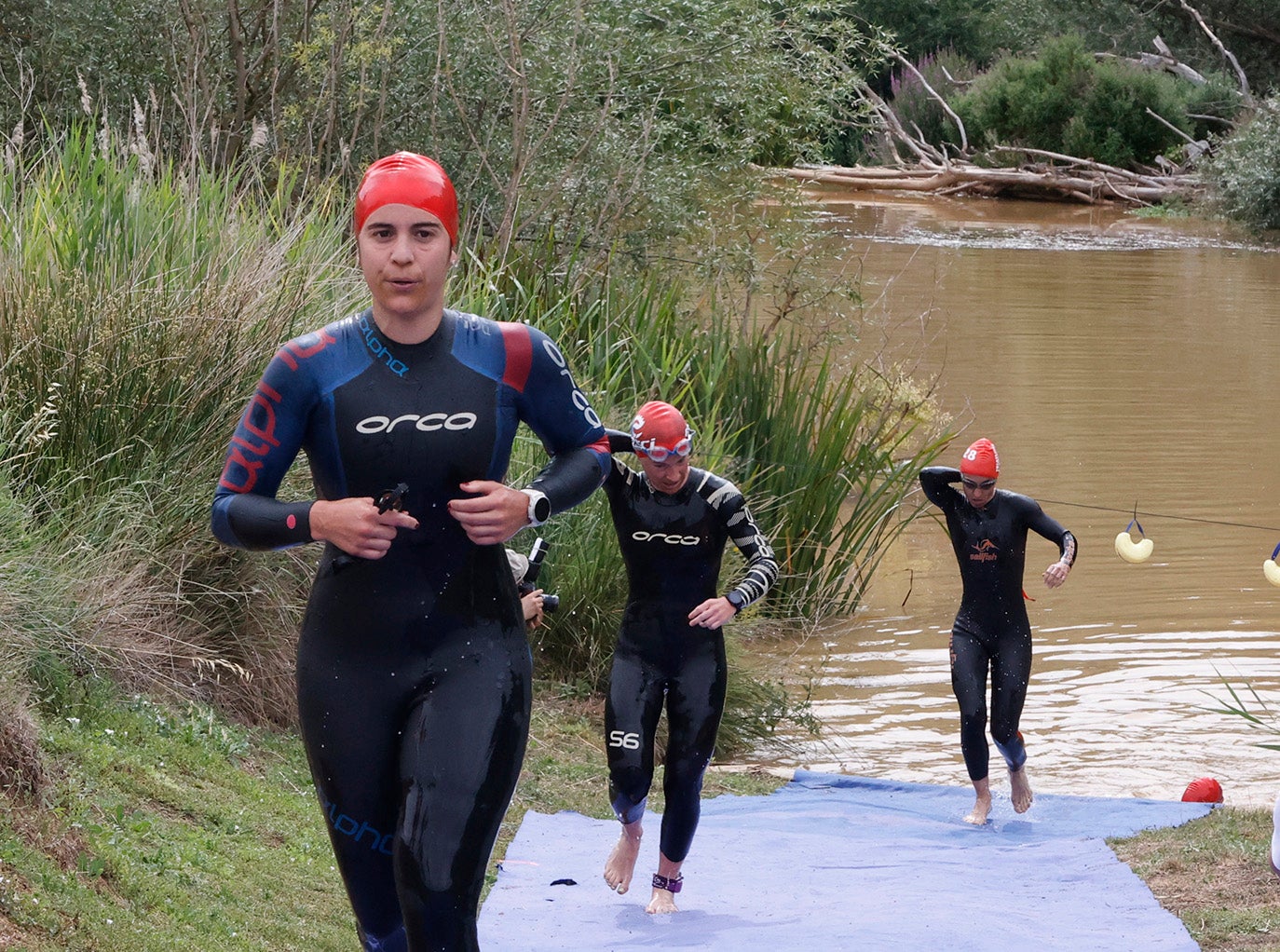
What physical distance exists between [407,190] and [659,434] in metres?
2.87

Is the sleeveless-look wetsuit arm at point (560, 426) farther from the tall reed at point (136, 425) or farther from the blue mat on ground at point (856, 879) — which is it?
the tall reed at point (136, 425)

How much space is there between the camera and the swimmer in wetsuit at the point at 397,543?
10.7ft

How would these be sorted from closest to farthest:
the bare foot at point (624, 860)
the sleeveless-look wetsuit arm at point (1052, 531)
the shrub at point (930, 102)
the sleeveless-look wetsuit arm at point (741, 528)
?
the bare foot at point (624, 860) → the sleeveless-look wetsuit arm at point (741, 528) → the sleeveless-look wetsuit arm at point (1052, 531) → the shrub at point (930, 102)

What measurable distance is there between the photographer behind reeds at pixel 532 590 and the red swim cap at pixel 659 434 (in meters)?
0.53

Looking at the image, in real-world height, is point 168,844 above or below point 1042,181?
above

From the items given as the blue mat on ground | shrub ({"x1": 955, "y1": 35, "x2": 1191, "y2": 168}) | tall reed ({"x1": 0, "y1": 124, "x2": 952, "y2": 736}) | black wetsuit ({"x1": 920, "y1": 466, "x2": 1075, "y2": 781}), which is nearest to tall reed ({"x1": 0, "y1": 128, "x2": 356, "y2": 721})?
tall reed ({"x1": 0, "y1": 124, "x2": 952, "y2": 736})

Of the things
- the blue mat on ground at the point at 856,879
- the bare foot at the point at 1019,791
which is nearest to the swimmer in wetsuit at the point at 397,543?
the blue mat on ground at the point at 856,879

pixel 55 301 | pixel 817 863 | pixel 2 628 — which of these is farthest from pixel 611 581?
pixel 2 628

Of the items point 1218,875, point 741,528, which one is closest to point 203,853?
point 741,528

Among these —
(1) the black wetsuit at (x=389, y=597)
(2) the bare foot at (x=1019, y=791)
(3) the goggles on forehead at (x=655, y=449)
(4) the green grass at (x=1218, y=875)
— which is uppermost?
(1) the black wetsuit at (x=389, y=597)

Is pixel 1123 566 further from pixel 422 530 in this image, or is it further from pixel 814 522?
pixel 422 530

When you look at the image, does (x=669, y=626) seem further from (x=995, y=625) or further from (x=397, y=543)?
(x=397, y=543)

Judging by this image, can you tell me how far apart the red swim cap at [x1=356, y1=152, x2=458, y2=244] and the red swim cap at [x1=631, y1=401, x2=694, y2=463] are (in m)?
2.68

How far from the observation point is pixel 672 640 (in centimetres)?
618
